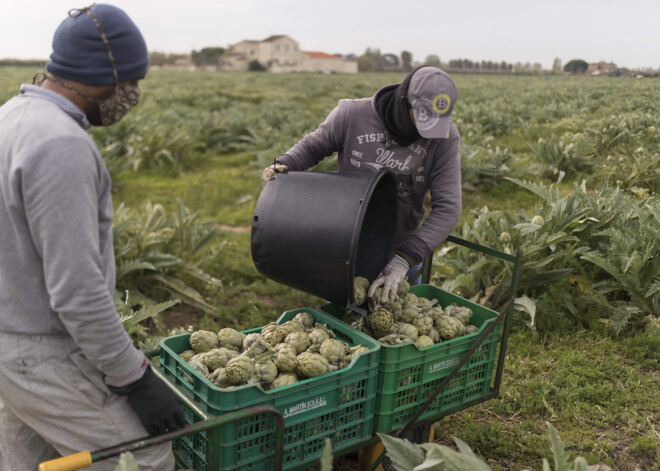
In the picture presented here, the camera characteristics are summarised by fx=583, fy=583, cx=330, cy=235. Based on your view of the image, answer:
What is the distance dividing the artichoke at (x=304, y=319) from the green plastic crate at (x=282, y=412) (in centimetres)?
32

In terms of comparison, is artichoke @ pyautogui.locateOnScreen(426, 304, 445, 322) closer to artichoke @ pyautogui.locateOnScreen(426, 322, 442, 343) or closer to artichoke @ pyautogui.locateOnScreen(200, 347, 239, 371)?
artichoke @ pyautogui.locateOnScreen(426, 322, 442, 343)

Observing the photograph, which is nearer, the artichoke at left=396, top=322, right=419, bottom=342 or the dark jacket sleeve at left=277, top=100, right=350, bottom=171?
the artichoke at left=396, top=322, right=419, bottom=342

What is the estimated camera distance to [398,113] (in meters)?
3.35

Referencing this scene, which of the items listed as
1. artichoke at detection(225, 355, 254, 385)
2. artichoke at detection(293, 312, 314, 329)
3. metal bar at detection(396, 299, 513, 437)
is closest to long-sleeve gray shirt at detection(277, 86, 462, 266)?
metal bar at detection(396, 299, 513, 437)

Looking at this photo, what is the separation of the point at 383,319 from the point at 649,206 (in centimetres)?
375

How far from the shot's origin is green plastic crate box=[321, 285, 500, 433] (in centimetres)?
274

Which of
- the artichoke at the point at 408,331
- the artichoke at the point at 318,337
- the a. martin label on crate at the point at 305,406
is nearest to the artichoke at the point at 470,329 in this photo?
the artichoke at the point at 408,331

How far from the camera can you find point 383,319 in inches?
117

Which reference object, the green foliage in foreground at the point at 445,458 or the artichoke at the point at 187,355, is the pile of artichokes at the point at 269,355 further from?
the green foliage in foreground at the point at 445,458

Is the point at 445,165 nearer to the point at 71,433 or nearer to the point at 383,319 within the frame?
the point at 383,319

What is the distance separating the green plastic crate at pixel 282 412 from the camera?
2.27 m

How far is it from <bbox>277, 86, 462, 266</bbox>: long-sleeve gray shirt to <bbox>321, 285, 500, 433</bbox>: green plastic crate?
0.56 meters

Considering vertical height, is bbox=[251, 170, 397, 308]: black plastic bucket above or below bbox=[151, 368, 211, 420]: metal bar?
above

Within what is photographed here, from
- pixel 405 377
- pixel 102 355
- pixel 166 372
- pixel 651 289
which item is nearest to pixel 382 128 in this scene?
pixel 405 377
